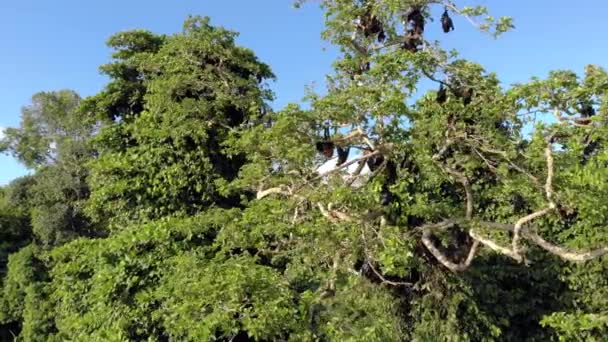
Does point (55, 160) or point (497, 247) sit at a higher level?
point (55, 160)

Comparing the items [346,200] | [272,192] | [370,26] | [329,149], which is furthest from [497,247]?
[370,26]

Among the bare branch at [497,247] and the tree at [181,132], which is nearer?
the bare branch at [497,247]

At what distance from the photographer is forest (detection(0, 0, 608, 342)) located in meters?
4.60

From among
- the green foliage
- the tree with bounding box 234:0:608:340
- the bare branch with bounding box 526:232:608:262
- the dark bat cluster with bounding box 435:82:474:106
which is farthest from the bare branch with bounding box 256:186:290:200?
the green foliage

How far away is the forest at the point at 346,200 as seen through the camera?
4.60 meters

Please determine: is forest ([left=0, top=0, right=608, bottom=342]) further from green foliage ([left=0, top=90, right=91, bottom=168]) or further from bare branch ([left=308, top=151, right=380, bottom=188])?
green foliage ([left=0, top=90, right=91, bottom=168])

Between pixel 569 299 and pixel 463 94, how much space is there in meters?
3.11

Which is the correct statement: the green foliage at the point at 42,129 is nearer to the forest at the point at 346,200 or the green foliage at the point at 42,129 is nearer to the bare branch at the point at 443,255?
the forest at the point at 346,200

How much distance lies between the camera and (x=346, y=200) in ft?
15.5

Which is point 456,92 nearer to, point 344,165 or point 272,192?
point 344,165

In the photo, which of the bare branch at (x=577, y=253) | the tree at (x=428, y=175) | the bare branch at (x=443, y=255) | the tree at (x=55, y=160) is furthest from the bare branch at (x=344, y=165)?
the tree at (x=55, y=160)

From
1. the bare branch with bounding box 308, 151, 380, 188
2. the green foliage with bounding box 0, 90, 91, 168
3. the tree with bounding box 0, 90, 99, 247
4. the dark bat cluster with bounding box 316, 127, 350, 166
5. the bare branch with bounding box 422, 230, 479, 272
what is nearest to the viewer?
the bare branch with bounding box 422, 230, 479, 272

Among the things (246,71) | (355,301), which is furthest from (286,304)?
(246,71)

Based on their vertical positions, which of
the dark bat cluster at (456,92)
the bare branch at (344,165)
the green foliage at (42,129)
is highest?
the green foliage at (42,129)
